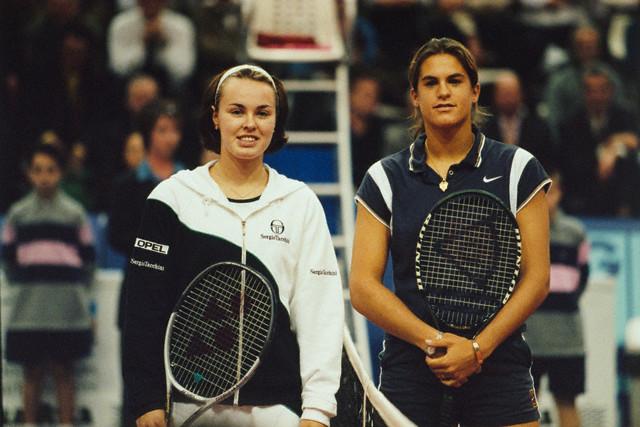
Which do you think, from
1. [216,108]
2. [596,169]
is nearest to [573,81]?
[596,169]

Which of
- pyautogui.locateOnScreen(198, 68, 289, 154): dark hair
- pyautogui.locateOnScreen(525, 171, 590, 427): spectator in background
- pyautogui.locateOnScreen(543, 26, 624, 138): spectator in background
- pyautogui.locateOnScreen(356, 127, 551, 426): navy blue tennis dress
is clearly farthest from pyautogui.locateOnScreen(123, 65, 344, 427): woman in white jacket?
pyautogui.locateOnScreen(543, 26, 624, 138): spectator in background

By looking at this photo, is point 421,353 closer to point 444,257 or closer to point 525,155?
point 444,257

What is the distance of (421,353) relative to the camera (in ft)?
8.11

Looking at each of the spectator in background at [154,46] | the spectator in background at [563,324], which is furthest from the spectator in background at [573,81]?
the spectator in background at [154,46]

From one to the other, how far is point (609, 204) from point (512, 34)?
1869mm

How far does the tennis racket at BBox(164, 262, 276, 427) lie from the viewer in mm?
2334

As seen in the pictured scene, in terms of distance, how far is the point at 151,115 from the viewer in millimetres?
5043

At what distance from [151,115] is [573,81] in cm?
333

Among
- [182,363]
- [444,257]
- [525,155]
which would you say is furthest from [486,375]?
[182,363]

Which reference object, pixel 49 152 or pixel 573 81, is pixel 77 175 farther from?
pixel 573 81

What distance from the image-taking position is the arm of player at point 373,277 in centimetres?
248

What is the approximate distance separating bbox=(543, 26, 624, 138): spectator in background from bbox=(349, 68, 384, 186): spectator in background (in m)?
1.40

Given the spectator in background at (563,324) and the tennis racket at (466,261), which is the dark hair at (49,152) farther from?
the tennis racket at (466,261)

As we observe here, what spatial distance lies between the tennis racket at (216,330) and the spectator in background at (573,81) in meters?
4.81
